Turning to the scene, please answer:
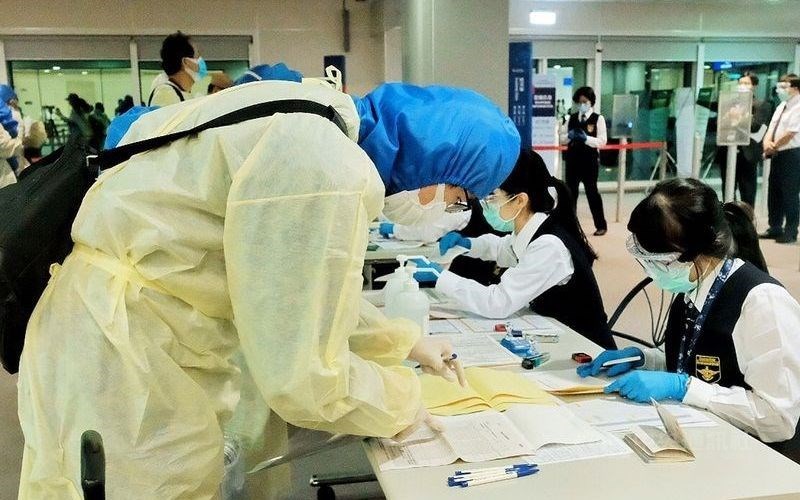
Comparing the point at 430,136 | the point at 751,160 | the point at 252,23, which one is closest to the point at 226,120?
the point at 430,136

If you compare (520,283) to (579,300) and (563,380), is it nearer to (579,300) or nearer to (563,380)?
(579,300)

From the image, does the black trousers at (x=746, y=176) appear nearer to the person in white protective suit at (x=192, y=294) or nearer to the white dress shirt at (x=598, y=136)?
the white dress shirt at (x=598, y=136)

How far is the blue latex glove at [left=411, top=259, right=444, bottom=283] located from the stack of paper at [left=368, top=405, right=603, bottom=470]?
1047 mm

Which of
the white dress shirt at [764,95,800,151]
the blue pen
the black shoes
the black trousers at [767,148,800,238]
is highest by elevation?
→ the white dress shirt at [764,95,800,151]

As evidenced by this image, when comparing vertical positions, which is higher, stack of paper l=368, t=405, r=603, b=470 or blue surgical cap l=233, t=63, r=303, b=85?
blue surgical cap l=233, t=63, r=303, b=85

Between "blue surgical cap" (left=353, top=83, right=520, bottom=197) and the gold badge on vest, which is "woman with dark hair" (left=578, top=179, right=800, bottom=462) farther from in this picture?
"blue surgical cap" (left=353, top=83, right=520, bottom=197)

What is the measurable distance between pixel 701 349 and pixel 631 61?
8.61m

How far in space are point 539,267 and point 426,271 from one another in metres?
0.40

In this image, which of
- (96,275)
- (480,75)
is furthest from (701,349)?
(480,75)

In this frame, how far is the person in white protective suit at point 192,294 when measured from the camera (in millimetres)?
912

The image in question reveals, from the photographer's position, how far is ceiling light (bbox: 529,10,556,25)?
8859mm

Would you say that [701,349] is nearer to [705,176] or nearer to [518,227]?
[518,227]

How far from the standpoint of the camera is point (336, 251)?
3.04 ft

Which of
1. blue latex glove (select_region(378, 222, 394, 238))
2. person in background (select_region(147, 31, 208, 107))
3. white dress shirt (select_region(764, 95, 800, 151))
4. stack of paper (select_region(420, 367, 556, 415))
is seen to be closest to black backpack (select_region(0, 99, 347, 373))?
stack of paper (select_region(420, 367, 556, 415))
